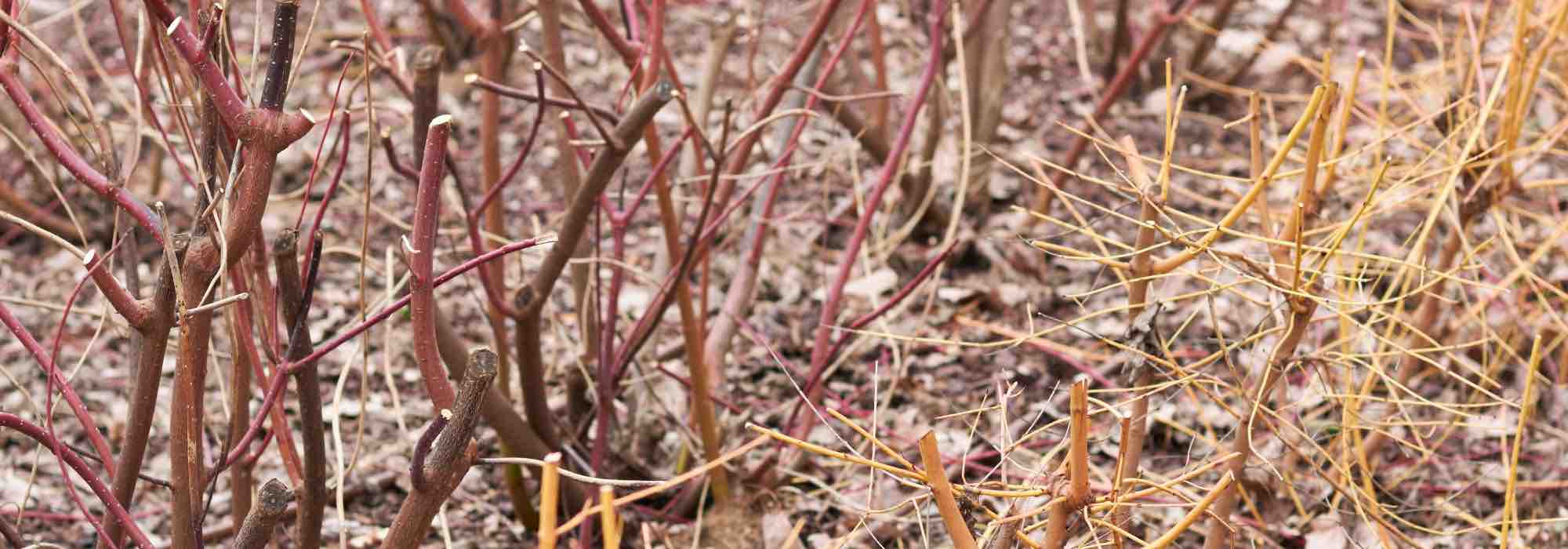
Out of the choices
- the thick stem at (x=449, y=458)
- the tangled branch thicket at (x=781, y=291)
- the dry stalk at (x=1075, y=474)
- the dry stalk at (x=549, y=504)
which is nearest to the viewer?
the dry stalk at (x=549, y=504)

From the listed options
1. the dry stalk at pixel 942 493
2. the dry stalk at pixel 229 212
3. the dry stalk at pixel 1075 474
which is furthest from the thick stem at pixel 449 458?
the dry stalk at pixel 1075 474

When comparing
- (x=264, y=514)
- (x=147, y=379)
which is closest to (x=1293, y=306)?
(x=264, y=514)

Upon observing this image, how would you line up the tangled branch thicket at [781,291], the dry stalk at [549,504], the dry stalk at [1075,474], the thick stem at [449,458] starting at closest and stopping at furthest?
1. the dry stalk at [549,504]
2. the dry stalk at [1075,474]
3. the thick stem at [449,458]
4. the tangled branch thicket at [781,291]

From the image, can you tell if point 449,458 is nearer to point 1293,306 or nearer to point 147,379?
point 147,379

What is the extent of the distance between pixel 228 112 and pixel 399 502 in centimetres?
136

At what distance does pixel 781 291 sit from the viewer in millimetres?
3219

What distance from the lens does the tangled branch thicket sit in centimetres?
141

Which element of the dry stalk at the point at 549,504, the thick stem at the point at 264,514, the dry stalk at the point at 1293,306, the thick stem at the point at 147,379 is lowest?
the dry stalk at the point at 1293,306

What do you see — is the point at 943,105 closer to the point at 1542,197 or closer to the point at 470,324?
the point at 470,324

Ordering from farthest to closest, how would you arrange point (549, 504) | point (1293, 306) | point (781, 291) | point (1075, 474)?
1. point (781, 291)
2. point (1293, 306)
3. point (1075, 474)
4. point (549, 504)

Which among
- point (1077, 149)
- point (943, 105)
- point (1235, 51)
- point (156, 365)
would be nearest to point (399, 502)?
point (156, 365)

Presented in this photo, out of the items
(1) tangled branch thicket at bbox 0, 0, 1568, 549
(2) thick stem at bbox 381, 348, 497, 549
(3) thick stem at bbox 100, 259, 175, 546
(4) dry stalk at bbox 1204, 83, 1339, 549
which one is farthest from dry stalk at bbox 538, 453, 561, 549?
(4) dry stalk at bbox 1204, 83, 1339, 549

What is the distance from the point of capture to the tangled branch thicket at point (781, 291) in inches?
55.4

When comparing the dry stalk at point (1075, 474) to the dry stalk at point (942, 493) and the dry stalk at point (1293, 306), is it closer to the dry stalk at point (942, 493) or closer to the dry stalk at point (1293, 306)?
the dry stalk at point (942, 493)
